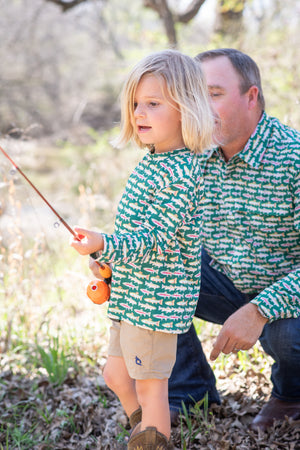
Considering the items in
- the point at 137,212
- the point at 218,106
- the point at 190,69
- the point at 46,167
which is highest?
the point at 190,69

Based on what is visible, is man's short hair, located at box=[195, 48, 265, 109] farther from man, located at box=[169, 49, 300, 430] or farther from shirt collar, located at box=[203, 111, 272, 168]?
shirt collar, located at box=[203, 111, 272, 168]

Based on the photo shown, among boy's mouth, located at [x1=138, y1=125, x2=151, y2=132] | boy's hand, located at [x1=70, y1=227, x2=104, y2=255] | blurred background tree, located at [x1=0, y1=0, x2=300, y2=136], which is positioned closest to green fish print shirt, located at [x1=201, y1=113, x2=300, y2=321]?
boy's mouth, located at [x1=138, y1=125, x2=151, y2=132]

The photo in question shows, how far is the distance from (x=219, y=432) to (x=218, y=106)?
1416mm

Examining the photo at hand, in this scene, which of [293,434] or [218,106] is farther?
[218,106]

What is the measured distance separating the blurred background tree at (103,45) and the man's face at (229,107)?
2.17 meters

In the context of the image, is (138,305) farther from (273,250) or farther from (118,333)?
(273,250)

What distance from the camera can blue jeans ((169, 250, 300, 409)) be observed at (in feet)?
7.06

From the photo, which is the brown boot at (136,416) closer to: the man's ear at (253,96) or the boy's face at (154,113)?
the boy's face at (154,113)

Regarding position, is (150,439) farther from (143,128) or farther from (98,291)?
(143,128)

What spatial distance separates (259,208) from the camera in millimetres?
2248

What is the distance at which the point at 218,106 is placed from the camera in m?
2.38

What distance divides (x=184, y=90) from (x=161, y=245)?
52 centimetres

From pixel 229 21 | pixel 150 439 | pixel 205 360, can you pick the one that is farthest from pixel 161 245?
pixel 229 21

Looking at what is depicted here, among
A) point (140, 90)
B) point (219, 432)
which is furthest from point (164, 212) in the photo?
point (219, 432)
